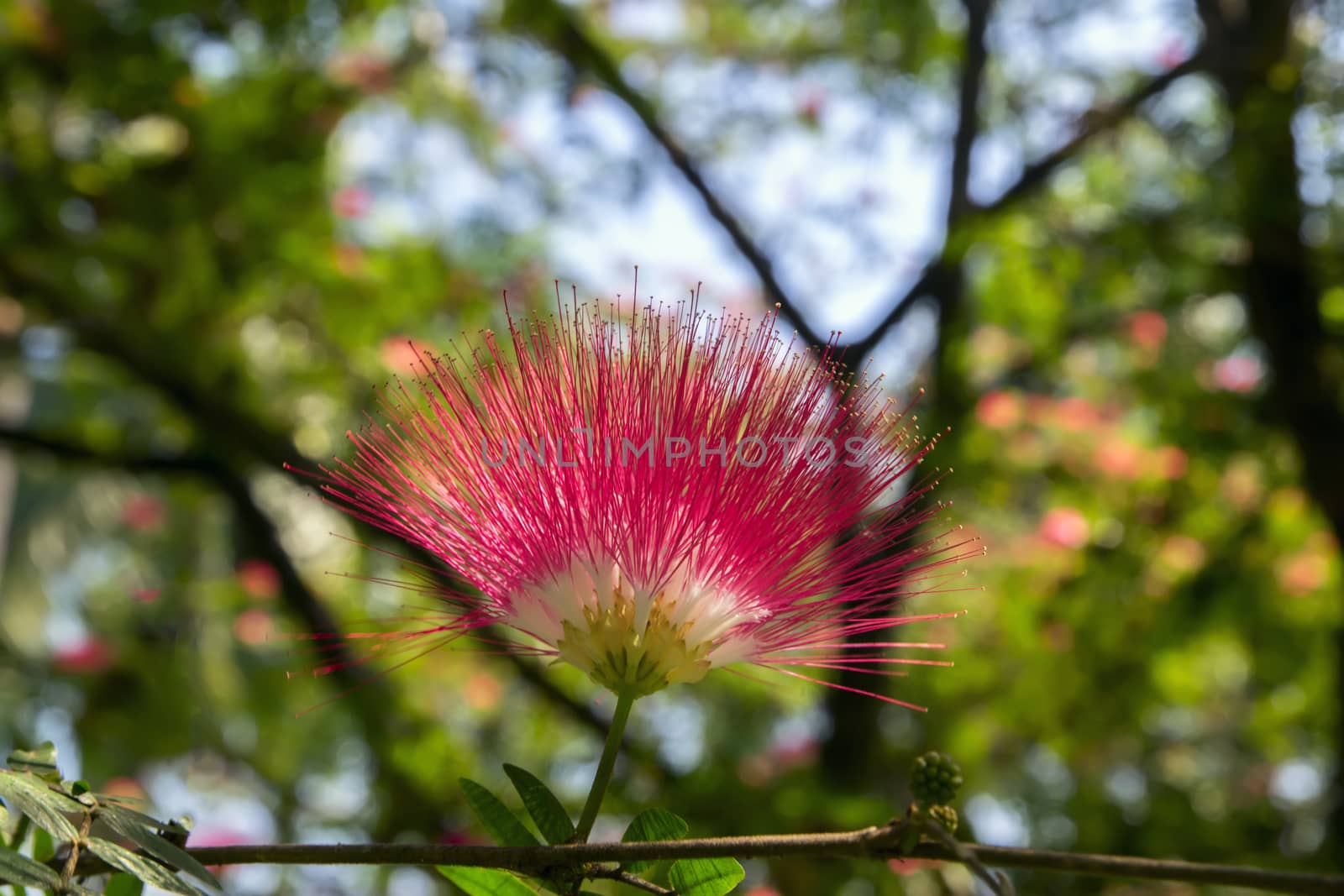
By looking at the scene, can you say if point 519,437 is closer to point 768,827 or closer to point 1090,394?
point 768,827

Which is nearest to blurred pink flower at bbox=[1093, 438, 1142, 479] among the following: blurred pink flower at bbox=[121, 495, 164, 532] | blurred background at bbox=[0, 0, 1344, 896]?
blurred background at bbox=[0, 0, 1344, 896]

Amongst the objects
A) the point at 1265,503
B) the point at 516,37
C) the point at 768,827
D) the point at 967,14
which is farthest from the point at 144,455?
the point at 1265,503

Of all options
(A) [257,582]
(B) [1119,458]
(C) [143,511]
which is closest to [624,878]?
(B) [1119,458]

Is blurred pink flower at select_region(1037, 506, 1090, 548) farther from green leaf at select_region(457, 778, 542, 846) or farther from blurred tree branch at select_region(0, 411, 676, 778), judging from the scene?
green leaf at select_region(457, 778, 542, 846)

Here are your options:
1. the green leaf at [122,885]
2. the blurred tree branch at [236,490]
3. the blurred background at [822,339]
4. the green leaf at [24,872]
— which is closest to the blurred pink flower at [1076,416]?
the blurred background at [822,339]

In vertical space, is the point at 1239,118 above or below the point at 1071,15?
below

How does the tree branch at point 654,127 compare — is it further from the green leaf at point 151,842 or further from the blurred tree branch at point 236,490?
the green leaf at point 151,842
